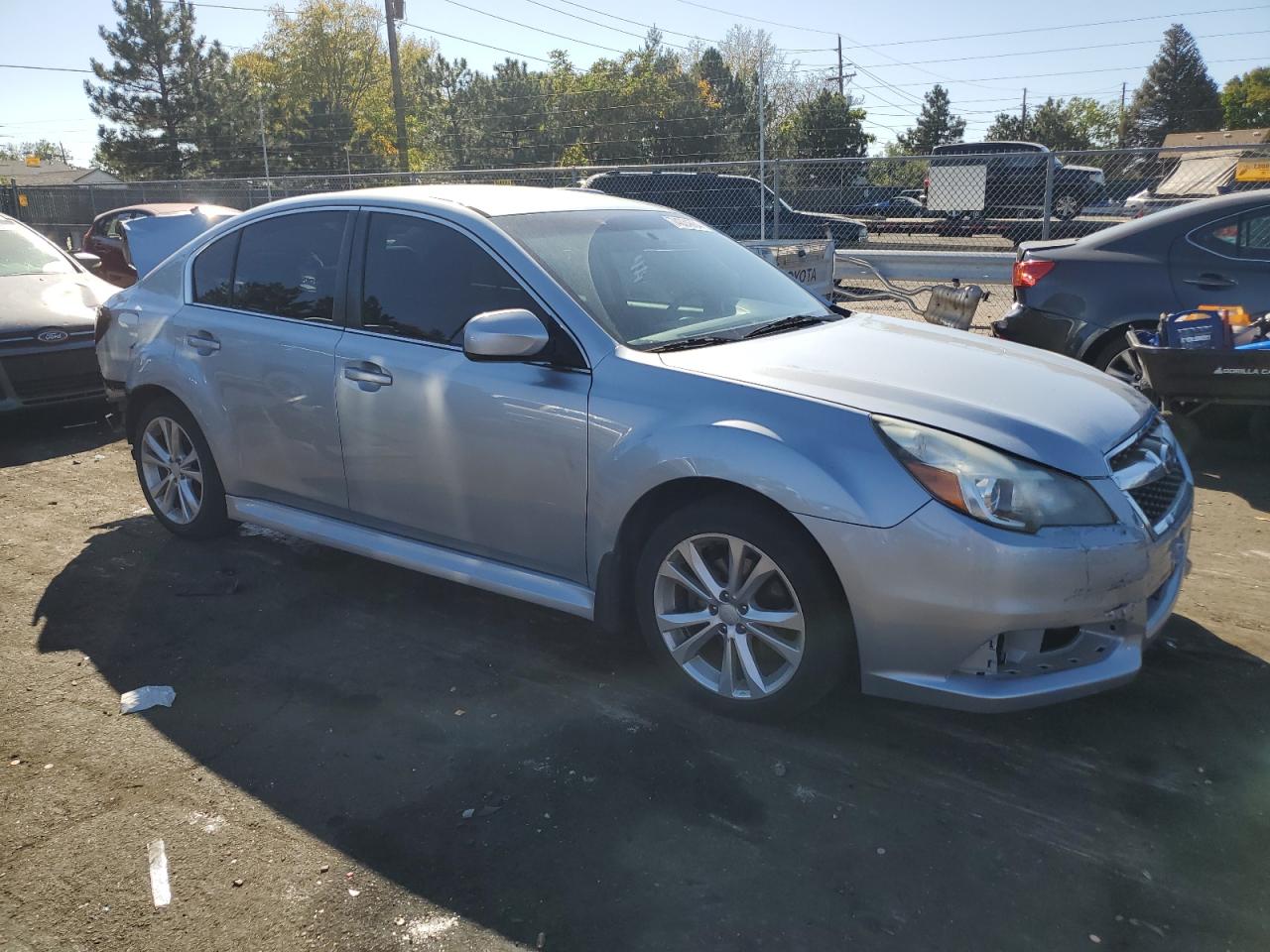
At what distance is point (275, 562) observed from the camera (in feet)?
16.7

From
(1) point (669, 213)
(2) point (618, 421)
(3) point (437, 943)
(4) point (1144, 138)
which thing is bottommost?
(3) point (437, 943)

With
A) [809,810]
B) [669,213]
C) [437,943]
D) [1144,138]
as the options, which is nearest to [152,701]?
[437,943]

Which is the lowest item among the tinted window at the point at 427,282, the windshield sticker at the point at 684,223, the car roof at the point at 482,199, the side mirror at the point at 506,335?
the side mirror at the point at 506,335

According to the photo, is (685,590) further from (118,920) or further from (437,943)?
(118,920)

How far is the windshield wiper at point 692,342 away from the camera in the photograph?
11.7 feet

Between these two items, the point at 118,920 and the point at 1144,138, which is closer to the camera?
the point at 118,920

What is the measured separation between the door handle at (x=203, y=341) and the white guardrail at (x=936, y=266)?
8.28 m

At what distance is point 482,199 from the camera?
167 inches

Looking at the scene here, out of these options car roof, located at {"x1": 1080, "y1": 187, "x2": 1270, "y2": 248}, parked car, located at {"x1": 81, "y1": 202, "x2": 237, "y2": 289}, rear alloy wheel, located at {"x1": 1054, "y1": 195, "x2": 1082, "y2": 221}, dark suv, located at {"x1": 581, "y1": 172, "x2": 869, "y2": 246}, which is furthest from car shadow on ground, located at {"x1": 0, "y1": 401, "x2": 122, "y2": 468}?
rear alloy wheel, located at {"x1": 1054, "y1": 195, "x2": 1082, "y2": 221}

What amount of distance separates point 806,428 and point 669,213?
204 centimetres

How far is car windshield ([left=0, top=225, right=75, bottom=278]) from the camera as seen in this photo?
848 centimetres

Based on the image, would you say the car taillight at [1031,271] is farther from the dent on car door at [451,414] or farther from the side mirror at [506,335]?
the side mirror at [506,335]

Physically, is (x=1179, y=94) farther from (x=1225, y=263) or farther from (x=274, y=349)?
(x=274, y=349)

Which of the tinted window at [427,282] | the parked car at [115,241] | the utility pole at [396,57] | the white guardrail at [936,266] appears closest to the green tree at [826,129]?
the utility pole at [396,57]
